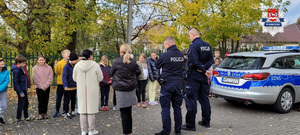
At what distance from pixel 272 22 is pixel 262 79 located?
6.81 meters

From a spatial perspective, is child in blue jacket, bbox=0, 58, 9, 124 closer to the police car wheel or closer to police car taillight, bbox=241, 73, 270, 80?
police car taillight, bbox=241, 73, 270, 80

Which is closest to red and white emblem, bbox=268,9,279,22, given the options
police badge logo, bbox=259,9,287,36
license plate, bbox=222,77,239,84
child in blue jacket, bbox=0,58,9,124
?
police badge logo, bbox=259,9,287,36

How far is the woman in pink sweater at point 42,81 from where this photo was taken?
6.09 metres

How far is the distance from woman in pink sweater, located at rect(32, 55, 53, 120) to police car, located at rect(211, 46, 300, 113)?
4.54 m

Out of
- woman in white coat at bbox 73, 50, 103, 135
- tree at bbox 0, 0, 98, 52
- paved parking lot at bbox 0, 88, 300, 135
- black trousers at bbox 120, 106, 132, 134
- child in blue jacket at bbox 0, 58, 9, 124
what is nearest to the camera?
black trousers at bbox 120, 106, 132, 134

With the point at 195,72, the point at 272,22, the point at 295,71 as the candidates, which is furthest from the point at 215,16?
the point at 195,72

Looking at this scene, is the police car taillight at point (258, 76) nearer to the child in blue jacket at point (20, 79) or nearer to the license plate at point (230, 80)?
the license plate at point (230, 80)

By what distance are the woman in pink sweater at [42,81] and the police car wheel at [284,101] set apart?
232 inches

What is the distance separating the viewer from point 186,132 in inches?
200

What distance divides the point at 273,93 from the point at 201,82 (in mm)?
2335

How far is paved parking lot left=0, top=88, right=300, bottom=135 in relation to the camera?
16.9ft

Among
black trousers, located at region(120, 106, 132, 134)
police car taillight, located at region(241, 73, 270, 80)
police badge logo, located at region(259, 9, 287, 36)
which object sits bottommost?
black trousers, located at region(120, 106, 132, 134)

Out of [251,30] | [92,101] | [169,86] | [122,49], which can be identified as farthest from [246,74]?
[251,30]

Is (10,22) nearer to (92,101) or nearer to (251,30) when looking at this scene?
(92,101)
